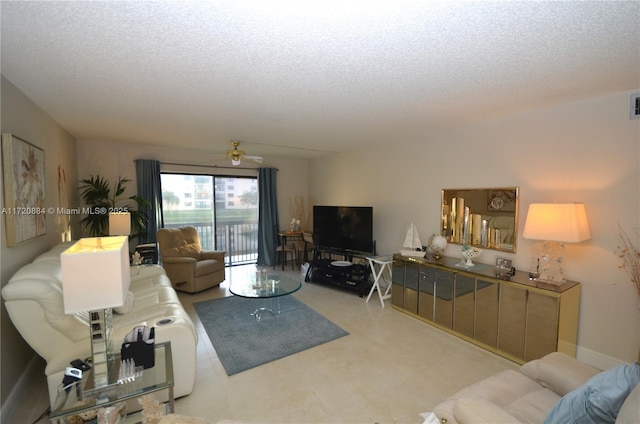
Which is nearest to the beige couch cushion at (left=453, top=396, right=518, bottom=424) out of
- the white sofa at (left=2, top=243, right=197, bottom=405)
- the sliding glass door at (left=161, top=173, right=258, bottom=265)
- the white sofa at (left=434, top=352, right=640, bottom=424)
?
the white sofa at (left=434, top=352, right=640, bottom=424)

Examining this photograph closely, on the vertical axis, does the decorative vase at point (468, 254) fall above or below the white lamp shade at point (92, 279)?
Answer: below

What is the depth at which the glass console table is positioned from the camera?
147cm

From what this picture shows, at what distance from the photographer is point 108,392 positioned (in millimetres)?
1605

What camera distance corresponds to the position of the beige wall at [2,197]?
2035 mm

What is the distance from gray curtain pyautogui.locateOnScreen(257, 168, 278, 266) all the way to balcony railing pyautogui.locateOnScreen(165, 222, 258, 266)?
0.24 metres

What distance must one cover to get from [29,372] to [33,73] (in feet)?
7.75

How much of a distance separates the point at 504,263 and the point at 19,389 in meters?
4.38

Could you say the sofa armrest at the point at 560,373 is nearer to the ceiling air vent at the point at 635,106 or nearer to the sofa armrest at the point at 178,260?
the ceiling air vent at the point at 635,106

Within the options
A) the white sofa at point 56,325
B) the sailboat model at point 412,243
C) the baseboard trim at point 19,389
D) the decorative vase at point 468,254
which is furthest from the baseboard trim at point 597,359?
the baseboard trim at point 19,389

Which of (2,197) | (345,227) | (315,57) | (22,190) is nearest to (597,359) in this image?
(345,227)

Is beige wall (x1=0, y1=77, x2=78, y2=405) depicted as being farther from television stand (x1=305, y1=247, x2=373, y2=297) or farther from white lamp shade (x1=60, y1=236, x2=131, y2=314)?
television stand (x1=305, y1=247, x2=373, y2=297)

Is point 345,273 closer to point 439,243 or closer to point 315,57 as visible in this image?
point 439,243

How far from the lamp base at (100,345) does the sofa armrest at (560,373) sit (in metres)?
2.50

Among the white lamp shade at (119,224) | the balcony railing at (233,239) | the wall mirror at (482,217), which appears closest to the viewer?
the wall mirror at (482,217)
